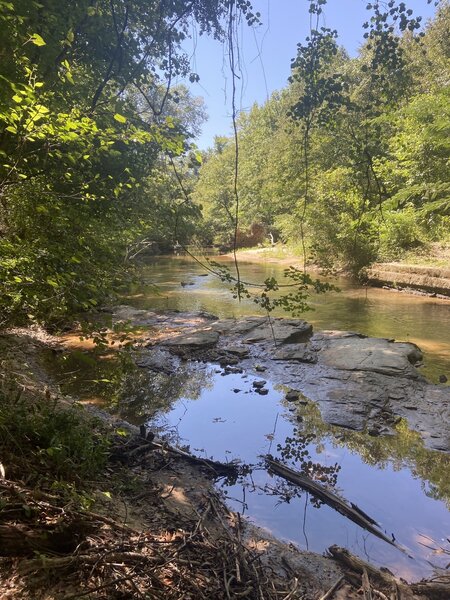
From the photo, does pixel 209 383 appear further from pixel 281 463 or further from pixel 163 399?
pixel 281 463

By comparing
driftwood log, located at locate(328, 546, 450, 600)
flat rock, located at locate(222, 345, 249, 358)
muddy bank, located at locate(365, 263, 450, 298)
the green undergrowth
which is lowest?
driftwood log, located at locate(328, 546, 450, 600)

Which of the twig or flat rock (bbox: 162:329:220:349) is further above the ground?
flat rock (bbox: 162:329:220:349)

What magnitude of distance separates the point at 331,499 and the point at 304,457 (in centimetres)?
98

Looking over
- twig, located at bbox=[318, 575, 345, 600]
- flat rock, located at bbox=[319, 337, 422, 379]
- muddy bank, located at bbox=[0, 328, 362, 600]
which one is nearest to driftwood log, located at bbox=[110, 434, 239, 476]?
muddy bank, located at bbox=[0, 328, 362, 600]

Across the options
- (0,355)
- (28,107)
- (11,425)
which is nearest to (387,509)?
(11,425)

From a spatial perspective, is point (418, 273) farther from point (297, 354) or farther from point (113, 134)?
point (113, 134)

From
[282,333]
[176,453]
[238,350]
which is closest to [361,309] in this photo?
[282,333]

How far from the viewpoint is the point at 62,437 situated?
130 inches

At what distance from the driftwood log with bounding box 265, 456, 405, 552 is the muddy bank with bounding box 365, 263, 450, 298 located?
43.9 ft

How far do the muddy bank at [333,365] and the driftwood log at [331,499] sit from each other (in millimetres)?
1575

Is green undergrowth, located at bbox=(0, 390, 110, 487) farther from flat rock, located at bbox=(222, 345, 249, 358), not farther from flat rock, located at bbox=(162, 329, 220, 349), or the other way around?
flat rock, located at bbox=(162, 329, 220, 349)

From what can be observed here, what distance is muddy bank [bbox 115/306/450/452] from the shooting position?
6.00 m

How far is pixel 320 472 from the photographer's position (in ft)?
15.5

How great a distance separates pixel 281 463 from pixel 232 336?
5.56 metres
